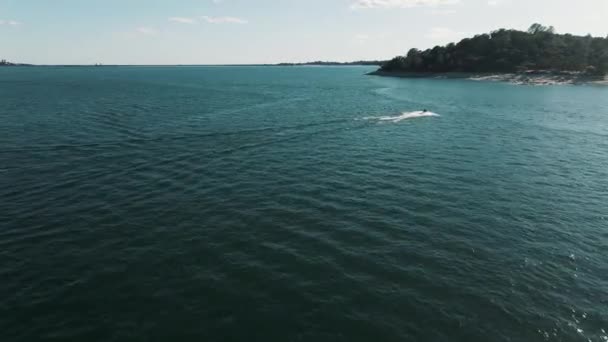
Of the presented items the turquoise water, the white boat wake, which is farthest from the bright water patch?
the turquoise water

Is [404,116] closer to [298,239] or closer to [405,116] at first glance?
[405,116]

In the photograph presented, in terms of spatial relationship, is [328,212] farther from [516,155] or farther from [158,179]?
[516,155]

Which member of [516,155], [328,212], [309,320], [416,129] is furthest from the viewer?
[416,129]

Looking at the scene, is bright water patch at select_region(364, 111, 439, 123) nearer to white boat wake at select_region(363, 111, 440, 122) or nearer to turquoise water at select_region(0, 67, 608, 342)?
white boat wake at select_region(363, 111, 440, 122)

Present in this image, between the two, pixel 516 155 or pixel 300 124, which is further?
pixel 300 124

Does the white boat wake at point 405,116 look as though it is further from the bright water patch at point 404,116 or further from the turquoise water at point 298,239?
the turquoise water at point 298,239

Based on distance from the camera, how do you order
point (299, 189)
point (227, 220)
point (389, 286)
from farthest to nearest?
1. point (299, 189)
2. point (227, 220)
3. point (389, 286)

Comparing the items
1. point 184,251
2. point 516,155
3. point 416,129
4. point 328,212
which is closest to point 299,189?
point 328,212

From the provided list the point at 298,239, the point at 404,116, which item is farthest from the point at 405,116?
the point at 298,239
